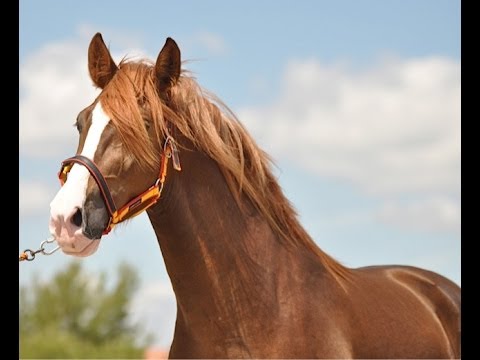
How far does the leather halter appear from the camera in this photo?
4543 millimetres

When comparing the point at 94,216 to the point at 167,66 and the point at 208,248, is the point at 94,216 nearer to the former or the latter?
the point at 208,248

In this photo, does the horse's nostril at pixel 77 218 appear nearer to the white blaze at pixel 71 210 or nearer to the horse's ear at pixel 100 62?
the white blaze at pixel 71 210

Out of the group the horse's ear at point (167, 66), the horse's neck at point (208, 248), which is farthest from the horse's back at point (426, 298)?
the horse's ear at point (167, 66)

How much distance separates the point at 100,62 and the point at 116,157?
974 mm

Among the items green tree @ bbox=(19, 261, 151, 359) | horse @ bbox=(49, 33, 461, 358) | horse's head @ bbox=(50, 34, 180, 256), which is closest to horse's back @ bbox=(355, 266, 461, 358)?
horse @ bbox=(49, 33, 461, 358)

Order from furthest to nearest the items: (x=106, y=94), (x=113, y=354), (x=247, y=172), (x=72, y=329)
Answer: (x=72, y=329) → (x=113, y=354) → (x=247, y=172) → (x=106, y=94)

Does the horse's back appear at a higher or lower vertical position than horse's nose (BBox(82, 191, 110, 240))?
lower

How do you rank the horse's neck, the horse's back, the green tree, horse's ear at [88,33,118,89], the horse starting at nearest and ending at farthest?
the horse, the horse's neck, horse's ear at [88,33,118,89], the horse's back, the green tree

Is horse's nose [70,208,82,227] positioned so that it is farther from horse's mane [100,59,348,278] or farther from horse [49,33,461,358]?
horse's mane [100,59,348,278]

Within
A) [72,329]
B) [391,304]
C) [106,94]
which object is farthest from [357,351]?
[72,329]

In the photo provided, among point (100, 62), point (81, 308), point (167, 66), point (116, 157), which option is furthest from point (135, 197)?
point (81, 308)
